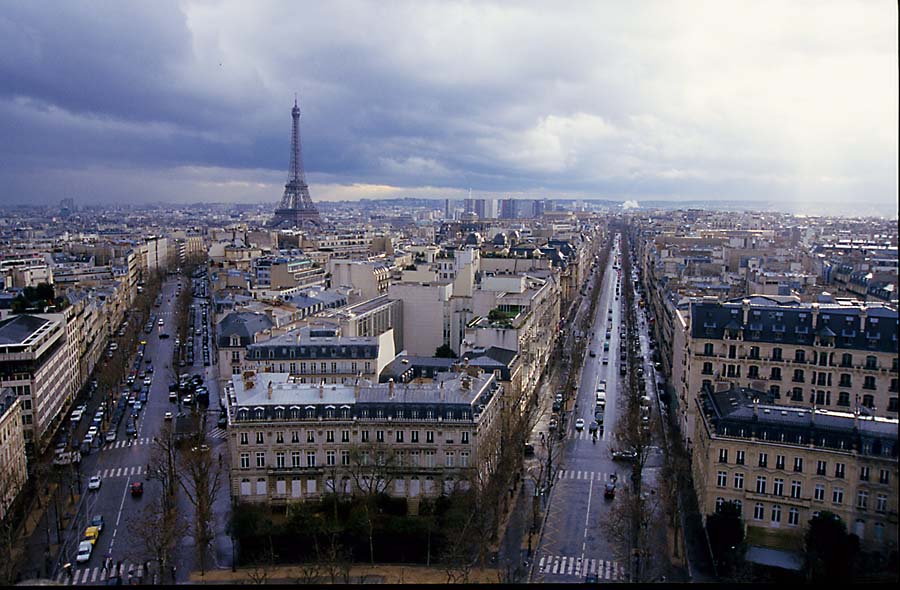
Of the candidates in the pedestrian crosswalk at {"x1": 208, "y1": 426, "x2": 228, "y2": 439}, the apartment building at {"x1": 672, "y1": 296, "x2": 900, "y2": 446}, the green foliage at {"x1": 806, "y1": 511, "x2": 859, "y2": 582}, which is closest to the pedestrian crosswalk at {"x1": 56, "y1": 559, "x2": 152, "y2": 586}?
the pedestrian crosswalk at {"x1": 208, "y1": 426, "x2": 228, "y2": 439}

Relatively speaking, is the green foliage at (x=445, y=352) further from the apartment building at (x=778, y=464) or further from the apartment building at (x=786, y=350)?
the apartment building at (x=778, y=464)

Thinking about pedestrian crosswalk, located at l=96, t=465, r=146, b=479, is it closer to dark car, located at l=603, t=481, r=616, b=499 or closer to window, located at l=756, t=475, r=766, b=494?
dark car, located at l=603, t=481, r=616, b=499

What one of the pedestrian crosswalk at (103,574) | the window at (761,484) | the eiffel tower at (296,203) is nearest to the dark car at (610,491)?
the window at (761,484)

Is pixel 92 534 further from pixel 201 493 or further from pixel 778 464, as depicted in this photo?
pixel 778 464

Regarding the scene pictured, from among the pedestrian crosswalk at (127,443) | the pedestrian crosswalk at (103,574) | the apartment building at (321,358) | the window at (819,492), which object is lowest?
the pedestrian crosswalk at (127,443)

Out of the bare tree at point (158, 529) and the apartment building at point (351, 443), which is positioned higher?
the apartment building at point (351, 443)

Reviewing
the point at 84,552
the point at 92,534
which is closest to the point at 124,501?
the point at 92,534
